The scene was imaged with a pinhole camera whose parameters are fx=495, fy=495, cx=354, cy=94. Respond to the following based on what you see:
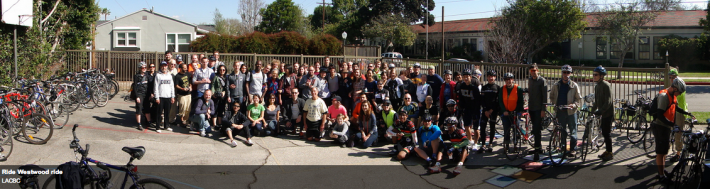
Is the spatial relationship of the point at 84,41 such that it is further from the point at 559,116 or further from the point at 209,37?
the point at 559,116

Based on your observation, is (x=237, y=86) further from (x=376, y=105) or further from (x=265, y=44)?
(x=265, y=44)

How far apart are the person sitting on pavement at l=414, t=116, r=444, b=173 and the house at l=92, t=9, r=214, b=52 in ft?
108

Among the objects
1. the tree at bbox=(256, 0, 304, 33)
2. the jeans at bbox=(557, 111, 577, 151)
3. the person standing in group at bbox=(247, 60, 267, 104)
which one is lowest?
the jeans at bbox=(557, 111, 577, 151)

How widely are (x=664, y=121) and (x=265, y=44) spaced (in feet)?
63.5

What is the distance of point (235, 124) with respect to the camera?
10.1m

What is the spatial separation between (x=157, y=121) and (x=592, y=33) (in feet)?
119

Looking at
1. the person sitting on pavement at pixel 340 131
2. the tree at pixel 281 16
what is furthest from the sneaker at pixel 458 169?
the tree at pixel 281 16

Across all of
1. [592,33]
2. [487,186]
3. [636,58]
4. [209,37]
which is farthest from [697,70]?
[487,186]

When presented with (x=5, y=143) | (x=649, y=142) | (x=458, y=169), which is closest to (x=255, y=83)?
(x=5, y=143)

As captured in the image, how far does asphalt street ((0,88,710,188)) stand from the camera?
718cm

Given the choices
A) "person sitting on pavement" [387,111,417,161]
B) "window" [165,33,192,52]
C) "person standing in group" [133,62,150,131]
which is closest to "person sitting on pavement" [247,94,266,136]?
"person standing in group" [133,62,150,131]

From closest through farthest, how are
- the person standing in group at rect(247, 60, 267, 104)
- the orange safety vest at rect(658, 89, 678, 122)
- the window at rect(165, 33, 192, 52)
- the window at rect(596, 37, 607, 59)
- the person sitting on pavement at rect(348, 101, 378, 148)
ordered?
the orange safety vest at rect(658, 89, 678, 122), the person sitting on pavement at rect(348, 101, 378, 148), the person standing in group at rect(247, 60, 267, 104), the window at rect(596, 37, 607, 59), the window at rect(165, 33, 192, 52)

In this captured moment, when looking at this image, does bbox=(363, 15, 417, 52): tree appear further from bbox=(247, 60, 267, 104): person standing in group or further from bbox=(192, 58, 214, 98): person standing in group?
bbox=(192, 58, 214, 98): person standing in group

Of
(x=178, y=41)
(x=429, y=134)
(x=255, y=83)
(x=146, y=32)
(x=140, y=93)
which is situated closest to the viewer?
(x=429, y=134)
